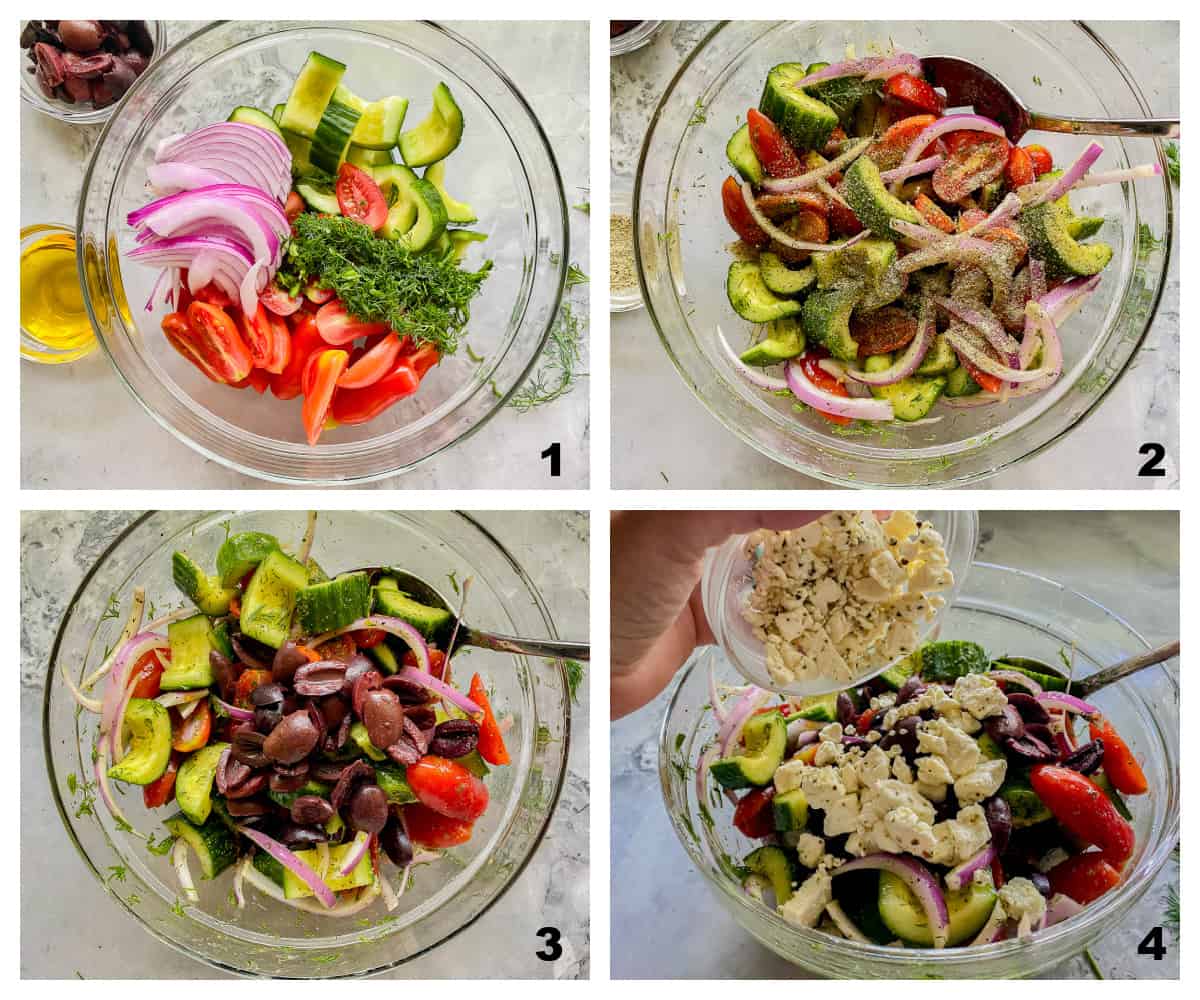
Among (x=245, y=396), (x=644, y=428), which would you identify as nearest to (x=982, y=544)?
(x=644, y=428)

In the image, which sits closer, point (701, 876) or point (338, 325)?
point (338, 325)

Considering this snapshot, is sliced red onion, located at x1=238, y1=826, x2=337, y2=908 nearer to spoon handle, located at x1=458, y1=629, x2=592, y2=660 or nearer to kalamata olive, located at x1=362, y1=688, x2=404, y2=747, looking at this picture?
kalamata olive, located at x1=362, y1=688, x2=404, y2=747

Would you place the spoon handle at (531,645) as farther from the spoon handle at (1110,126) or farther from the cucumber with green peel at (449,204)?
the spoon handle at (1110,126)

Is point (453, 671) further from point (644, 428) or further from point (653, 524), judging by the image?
point (644, 428)

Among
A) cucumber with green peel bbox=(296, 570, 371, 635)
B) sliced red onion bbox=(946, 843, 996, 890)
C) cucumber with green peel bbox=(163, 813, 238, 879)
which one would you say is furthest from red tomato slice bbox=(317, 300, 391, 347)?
sliced red onion bbox=(946, 843, 996, 890)

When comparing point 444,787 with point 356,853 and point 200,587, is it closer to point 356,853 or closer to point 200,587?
point 356,853

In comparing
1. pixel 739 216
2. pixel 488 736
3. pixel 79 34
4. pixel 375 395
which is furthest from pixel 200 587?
pixel 739 216
